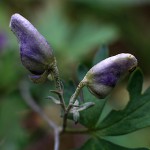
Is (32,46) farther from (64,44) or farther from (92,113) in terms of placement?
(64,44)

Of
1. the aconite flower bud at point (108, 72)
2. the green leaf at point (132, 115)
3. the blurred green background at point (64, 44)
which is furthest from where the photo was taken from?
the blurred green background at point (64, 44)

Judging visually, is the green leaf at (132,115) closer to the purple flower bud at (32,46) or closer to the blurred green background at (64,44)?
the purple flower bud at (32,46)

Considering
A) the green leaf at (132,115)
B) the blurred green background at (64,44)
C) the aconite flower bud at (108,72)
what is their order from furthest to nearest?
the blurred green background at (64,44) → the green leaf at (132,115) → the aconite flower bud at (108,72)

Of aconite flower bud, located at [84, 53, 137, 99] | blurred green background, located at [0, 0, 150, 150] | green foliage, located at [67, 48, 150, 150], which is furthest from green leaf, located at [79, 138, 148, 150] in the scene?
blurred green background, located at [0, 0, 150, 150]

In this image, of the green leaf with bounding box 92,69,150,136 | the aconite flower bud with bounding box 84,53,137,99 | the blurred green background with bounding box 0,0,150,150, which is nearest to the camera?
the aconite flower bud with bounding box 84,53,137,99

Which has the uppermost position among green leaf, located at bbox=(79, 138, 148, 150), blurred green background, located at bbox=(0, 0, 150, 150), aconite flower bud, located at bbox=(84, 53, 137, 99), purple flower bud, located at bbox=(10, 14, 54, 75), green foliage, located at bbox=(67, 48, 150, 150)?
purple flower bud, located at bbox=(10, 14, 54, 75)

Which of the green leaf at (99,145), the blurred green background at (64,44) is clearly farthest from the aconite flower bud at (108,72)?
the blurred green background at (64,44)

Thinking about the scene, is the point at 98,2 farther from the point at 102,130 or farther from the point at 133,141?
the point at 102,130

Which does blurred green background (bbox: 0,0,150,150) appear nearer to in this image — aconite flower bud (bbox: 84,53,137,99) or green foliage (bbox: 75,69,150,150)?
green foliage (bbox: 75,69,150,150)
